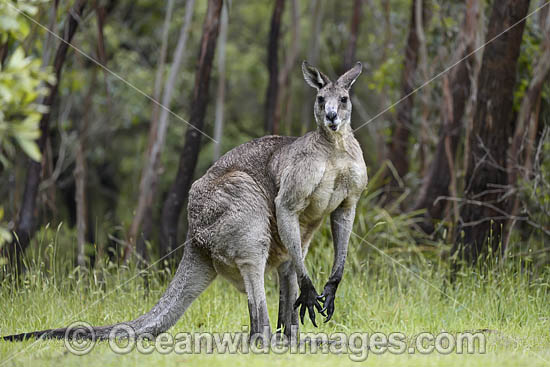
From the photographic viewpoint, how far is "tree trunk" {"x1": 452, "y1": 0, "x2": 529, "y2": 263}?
24.7ft

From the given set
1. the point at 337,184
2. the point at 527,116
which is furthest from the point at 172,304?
the point at 527,116

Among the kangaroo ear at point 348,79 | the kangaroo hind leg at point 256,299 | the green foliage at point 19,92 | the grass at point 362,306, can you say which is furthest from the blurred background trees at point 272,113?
the kangaroo hind leg at point 256,299

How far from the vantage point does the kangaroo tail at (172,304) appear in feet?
15.9

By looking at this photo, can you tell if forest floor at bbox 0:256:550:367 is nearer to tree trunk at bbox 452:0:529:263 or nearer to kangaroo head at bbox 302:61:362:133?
tree trunk at bbox 452:0:529:263

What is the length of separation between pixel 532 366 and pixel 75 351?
2.70 metres

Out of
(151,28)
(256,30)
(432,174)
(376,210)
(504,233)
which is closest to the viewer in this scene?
(504,233)

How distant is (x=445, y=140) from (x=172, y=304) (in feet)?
18.2

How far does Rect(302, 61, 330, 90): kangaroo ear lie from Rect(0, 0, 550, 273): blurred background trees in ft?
2.88

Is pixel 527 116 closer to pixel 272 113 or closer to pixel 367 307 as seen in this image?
pixel 367 307

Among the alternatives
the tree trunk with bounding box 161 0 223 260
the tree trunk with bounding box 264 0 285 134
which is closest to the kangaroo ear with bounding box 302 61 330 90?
the tree trunk with bounding box 161 0 223 260

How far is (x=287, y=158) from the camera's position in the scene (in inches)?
199

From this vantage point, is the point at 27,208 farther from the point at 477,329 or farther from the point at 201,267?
the point at 477,329

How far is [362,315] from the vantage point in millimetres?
6188

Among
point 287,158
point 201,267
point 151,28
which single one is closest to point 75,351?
point 201,267
